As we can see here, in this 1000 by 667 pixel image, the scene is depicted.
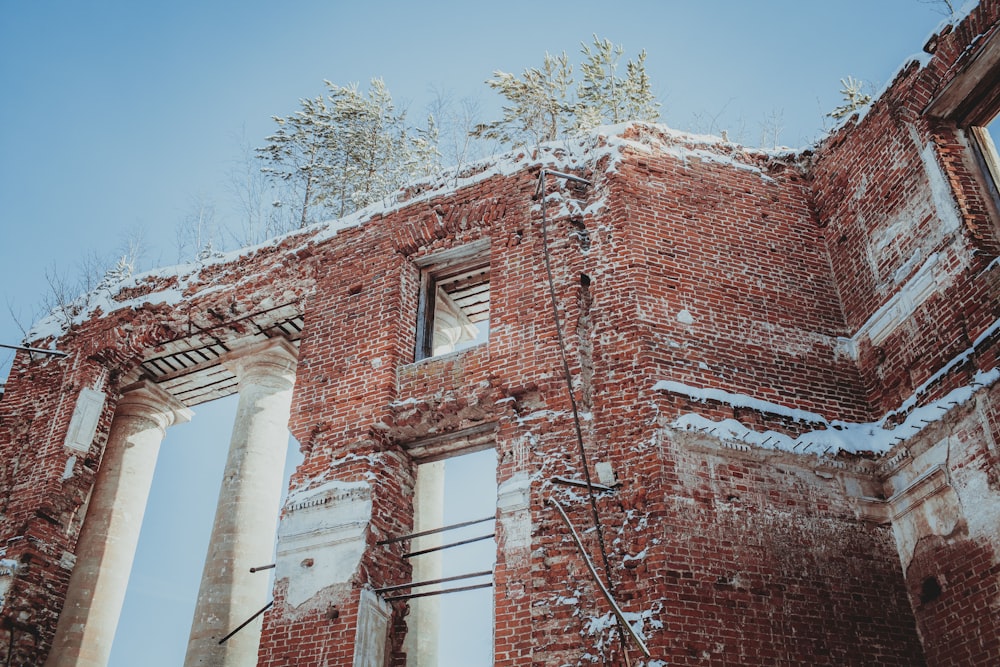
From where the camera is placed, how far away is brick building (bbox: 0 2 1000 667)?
7.60 meters

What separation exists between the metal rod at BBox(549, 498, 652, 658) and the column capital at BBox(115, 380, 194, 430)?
26.3ft

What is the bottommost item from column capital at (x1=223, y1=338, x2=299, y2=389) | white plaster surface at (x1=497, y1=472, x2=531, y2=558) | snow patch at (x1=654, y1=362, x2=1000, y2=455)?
white plaster surface at (x1=497, y1=472, x2=531, y2=558)

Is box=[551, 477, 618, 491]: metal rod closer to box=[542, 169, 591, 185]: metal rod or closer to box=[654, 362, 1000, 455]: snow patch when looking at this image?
box=[654, 362, 1000, 455]: snow patch

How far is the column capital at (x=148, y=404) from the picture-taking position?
13273mm

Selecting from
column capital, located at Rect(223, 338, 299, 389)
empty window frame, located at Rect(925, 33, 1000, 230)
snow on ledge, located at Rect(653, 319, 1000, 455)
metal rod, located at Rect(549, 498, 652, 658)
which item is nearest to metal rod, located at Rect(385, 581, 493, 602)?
metal rod, located at Rect(549, 498, 652, 658)

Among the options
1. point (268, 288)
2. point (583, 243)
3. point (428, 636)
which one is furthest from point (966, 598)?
point (268, 288)

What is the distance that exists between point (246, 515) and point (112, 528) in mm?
2182

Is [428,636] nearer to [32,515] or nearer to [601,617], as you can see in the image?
[601,617]

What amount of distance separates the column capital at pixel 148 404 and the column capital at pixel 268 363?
6.02ft

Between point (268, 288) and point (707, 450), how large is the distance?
6575mm

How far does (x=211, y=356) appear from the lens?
1302 centimetres

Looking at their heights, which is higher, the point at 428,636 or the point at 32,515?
the point at 32,515

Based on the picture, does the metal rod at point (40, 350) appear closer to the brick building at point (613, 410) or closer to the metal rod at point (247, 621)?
the brick building at point (613, 410)

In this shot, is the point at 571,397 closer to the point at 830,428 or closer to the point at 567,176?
the point at 830,428
